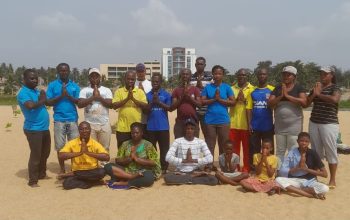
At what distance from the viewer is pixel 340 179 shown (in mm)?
7648

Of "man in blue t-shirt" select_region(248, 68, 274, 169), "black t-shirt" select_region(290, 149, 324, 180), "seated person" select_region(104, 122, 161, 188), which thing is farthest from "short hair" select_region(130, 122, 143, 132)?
"black t-shirt" select_region(290, 149, 324, 180)

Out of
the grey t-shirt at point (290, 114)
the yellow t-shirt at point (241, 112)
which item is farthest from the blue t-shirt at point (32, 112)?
the grey t-shirt at point (290, 114)

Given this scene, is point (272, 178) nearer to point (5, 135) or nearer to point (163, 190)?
point (163, 190)

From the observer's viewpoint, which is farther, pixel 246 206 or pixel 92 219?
pixel 246 206

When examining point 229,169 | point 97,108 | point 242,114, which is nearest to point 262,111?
point 242,114

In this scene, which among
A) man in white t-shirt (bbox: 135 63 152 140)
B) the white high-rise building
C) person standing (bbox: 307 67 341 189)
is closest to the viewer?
person standing (bbox: 307 67 341 189)

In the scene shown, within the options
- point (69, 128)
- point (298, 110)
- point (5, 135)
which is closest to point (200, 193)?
point (298, 110)

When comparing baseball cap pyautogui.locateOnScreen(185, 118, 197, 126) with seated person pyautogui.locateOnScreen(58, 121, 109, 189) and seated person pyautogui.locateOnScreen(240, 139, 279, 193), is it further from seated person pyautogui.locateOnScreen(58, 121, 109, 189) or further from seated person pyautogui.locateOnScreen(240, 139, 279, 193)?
seated person pyautogui.locateOnScreen(58, 121, 109, 189)

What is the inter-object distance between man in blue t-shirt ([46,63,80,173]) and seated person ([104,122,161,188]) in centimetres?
112

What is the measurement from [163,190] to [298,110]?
2763 mm

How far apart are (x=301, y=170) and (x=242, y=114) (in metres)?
1.72

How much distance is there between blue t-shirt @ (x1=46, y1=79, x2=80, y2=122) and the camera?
24.7 feet

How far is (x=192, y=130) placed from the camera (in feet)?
23.9

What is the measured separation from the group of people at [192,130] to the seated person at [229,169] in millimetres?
18
